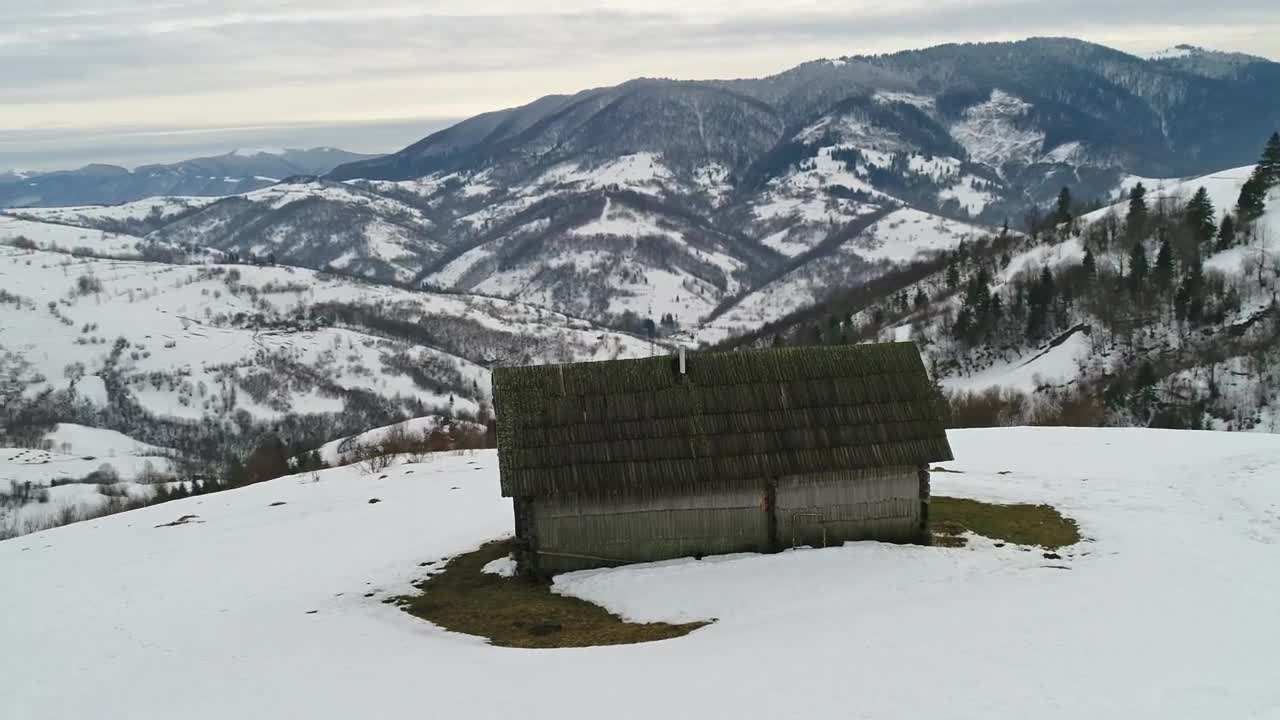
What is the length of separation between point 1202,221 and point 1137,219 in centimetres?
1340

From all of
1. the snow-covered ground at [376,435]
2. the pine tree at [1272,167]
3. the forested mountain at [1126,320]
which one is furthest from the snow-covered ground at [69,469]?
the pine tree at [1272,167]

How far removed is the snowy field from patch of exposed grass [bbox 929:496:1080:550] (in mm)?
839

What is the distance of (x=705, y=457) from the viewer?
2353 cm

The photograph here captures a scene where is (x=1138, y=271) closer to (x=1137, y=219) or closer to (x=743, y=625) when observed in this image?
(x=1137, y=219)

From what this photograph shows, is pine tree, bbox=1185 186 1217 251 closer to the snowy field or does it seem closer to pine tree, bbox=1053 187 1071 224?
pine tree, bbox=1053 187 1071 224

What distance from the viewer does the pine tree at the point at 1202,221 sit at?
11262cm

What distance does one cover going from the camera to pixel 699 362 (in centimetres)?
2547

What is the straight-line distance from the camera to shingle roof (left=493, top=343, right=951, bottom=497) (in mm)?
23234

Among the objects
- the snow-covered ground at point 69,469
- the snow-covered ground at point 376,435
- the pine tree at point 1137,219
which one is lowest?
the snow-covered ground at point 69,469

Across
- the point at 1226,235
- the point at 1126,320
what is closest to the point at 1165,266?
the point at 1126,320

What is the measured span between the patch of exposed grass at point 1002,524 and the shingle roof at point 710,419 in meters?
3.82

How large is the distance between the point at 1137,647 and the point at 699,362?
14.1 metres

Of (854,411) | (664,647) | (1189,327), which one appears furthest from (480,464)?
(1189,327)

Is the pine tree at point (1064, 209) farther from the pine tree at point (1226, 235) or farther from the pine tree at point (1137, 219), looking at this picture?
the pine tree at point (1226, 235)
